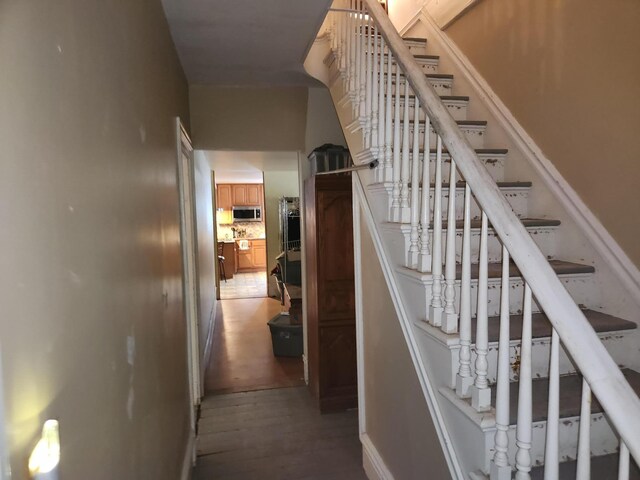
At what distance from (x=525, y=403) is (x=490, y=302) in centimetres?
77

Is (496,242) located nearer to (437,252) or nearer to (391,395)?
(437,252)

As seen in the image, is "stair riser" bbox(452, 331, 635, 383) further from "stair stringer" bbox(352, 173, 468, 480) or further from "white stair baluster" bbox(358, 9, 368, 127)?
"white stair baluster" bbox(358, 9, 368, 127)

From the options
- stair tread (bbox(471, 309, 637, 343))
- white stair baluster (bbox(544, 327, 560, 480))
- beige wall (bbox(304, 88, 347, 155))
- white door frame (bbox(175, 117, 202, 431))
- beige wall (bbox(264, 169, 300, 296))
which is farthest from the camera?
beige wall (bbox(264, 169, 300, 296))

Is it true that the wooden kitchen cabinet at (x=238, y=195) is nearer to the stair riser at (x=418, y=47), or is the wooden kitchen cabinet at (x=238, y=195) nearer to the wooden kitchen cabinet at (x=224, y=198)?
the wooden kitchen cabinet at (x=224, y=198)

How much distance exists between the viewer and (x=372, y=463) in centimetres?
248

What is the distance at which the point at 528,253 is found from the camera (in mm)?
1178

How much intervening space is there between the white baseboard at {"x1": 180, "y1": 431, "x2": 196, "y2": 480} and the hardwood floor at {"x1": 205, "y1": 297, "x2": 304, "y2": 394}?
105cm

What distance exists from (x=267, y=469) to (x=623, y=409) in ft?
7.35

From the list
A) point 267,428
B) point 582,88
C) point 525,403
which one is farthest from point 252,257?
point 525,403

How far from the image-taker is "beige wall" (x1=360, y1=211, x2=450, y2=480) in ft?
6.07

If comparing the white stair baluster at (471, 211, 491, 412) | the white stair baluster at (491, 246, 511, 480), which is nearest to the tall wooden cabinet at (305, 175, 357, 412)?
the white stair baluster at (471, 211, 491, 412)

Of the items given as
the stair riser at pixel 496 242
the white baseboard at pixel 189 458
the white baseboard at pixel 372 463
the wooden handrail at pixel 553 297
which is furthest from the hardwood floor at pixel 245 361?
the wooden handrail at pixel 553 297

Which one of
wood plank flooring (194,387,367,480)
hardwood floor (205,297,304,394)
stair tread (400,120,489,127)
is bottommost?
wood plank flooring (194,387,367,480)

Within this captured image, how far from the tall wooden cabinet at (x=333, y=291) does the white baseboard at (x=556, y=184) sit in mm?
1164
